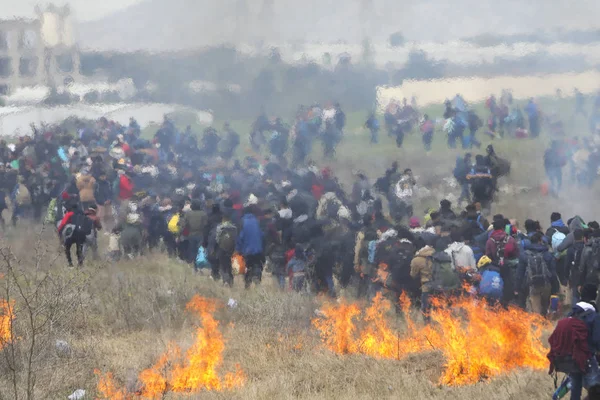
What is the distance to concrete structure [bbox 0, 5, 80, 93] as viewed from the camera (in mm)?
40875

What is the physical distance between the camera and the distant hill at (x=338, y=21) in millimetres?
30766

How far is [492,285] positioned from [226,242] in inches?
184

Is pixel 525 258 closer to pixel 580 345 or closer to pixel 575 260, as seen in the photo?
pixel 575 260

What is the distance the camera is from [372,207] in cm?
1638

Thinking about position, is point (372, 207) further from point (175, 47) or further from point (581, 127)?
point (175, 47)

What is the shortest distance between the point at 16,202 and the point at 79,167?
5.25 ft

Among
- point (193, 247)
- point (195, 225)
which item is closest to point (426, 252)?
point (195, 225)

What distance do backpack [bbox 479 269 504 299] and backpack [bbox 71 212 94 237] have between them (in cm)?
689

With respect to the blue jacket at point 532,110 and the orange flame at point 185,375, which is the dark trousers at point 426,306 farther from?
the blue jacket at point 532,110

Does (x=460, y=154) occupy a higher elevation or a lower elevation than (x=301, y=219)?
higher

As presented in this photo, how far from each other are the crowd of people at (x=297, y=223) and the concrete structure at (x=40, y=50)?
17.1 m

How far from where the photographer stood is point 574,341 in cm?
770

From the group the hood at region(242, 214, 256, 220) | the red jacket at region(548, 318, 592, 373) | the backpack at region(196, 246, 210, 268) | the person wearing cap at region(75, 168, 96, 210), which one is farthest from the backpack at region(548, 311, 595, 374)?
the person wearing cap at region(75, 168, 96, 210)

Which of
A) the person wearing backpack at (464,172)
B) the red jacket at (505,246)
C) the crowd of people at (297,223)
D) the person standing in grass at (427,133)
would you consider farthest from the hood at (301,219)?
the person standing in grass at (427,133)
